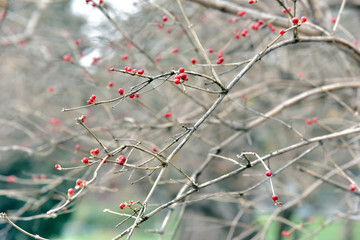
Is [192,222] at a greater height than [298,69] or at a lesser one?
lesser

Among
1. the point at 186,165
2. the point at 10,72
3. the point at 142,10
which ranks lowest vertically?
the point at 186,165

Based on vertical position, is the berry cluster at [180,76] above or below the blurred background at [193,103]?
below

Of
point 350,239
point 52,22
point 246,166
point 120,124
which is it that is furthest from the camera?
point 350,239

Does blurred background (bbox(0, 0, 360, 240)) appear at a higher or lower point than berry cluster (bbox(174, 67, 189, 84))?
higher

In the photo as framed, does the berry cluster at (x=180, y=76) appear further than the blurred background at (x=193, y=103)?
No

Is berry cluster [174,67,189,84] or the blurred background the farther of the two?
the blurred background

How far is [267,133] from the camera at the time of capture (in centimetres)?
771

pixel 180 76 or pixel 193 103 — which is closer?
pixel 180 76

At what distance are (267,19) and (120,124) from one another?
1828 mm

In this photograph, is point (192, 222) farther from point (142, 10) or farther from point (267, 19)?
point (267, 19)

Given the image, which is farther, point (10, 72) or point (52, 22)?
point (52, 22)

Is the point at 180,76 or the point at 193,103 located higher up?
the point at 193,103

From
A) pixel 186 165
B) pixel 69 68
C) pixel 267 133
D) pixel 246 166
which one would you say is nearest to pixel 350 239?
pixel 267 133

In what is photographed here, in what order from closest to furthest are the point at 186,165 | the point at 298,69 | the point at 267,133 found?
the point at 298,69 → the point at 186,165 → the point at 267,133
